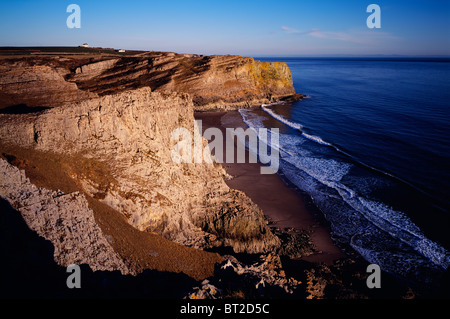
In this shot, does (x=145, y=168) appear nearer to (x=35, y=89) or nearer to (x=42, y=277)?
(x=42, y=277)

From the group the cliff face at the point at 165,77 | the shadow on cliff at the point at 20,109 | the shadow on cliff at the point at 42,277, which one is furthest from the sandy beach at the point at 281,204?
the shadow on cliff at the point at 20,109

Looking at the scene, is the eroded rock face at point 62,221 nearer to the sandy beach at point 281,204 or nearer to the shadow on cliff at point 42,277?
the shadow on cliff at point 42,277

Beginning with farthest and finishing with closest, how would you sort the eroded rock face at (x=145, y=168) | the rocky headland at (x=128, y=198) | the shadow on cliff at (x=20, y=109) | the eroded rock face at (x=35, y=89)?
the eroded rock face at (x=35, y=89)
the shadow on cliff at (x=20, y=109)
the eroded rock face at (x=145, y=168)
the rocky headland at (x=128, y=198)

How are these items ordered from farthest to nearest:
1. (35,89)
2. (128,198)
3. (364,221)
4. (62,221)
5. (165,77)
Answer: (165,77) → (364,221) → (35,89) → (128,198) → (62,221)

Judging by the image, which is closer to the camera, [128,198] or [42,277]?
[42,277]

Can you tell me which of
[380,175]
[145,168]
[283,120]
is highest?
[283,120]

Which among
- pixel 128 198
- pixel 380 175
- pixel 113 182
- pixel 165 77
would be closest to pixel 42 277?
pixel 128 198
